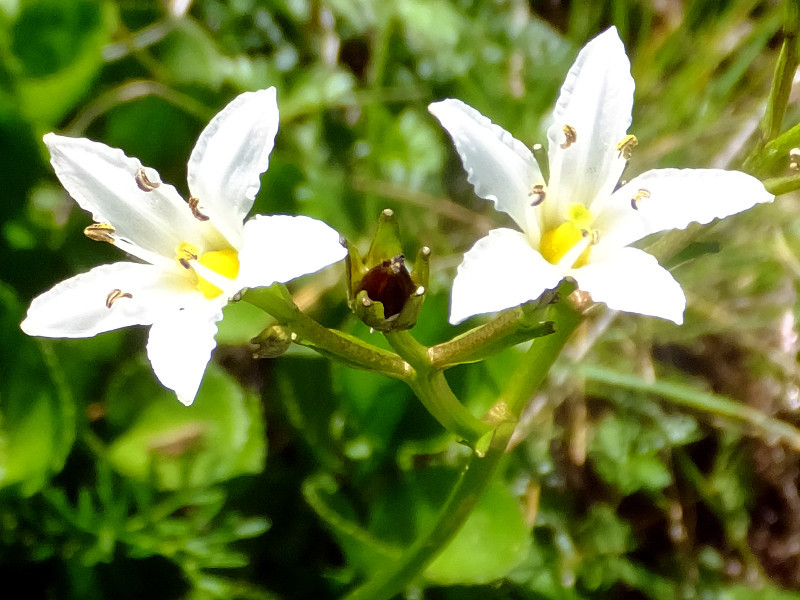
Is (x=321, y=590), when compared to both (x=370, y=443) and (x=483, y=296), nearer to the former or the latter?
(x=370, y=443)

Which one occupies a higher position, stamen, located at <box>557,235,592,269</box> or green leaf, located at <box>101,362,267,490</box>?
stamen, located at <box>557,235,592,269</box>

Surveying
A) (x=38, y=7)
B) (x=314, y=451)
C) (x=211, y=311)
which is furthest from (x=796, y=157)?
(x=38, y=7)

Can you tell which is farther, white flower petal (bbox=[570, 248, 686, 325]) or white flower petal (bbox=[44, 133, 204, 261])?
white flower petal (bbox=[44, 133, 204, 261])

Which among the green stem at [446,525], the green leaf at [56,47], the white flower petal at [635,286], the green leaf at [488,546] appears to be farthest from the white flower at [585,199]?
the green leaf at [56,47]

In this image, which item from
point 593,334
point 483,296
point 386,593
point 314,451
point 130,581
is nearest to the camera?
point 483,296

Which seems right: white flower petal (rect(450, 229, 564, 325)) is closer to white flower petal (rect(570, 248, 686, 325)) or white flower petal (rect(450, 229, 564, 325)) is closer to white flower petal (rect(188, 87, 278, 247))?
white flower petal (rect(570, 248, 686, 325))

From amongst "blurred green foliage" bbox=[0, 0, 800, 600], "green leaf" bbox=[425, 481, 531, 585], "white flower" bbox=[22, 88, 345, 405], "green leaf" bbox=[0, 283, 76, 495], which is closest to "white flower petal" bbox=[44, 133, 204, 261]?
"white flower" bbox=[22, 88, 345, 405]

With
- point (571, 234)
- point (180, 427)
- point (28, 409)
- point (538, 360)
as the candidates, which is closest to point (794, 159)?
point (571, 234)

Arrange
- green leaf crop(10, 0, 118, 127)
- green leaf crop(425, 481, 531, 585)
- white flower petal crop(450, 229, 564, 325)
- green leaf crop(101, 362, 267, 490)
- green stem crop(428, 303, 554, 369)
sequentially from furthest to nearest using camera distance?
1. green leaf crop(10, 0, 118, 127)
2. green leaf crop(101, 362, 267, 490)
3. green leaf crop(425, 481, 531, 585)
4. green stem crop(428, 303, 554, 369)
5. white flower petal crop(450, 229, 564, 325)
